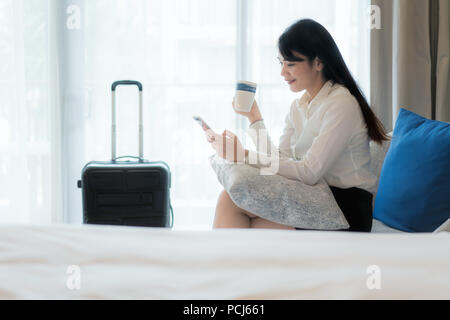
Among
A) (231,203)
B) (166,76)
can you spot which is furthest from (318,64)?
(166,76)

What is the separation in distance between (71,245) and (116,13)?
2009mm

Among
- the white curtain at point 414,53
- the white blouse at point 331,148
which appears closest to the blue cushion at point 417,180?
the white blouse at point 331,148

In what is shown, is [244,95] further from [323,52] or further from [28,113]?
[28,113]

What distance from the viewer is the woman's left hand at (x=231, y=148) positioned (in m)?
1.34

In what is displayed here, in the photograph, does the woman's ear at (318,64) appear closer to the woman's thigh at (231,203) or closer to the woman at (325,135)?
the woman at (325,135)

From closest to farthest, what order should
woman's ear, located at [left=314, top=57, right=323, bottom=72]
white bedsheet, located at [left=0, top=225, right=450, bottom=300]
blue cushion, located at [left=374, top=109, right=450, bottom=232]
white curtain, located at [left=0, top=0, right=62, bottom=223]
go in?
white bedsheet, located at [left=0, top=225, right=450, bottom=300]
blue cushion, located at [left=374, top=109, right=450, bottom=232]
woman's ear, located at [left=314, top=57, right=323, bottom=72]
white curtain, located at [left=0, top=0, right=62, bottom=223]

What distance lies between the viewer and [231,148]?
4.42ft

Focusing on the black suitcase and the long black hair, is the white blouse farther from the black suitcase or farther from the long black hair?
the black suitcase

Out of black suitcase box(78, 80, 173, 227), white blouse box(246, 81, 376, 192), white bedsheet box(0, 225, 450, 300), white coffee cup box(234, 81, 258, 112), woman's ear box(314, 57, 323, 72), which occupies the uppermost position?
woman's ear box(314, 57, 323, 72)

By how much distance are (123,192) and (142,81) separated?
0.77 metres

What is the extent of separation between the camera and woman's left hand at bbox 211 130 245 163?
1.34 m

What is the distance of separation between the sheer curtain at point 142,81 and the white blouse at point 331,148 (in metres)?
1.10

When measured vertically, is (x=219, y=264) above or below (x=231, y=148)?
below

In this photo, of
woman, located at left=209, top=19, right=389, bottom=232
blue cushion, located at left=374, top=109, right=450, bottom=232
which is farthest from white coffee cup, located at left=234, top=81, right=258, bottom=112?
blue cushion, located at left=374, top=109, right=450, bottom=232
